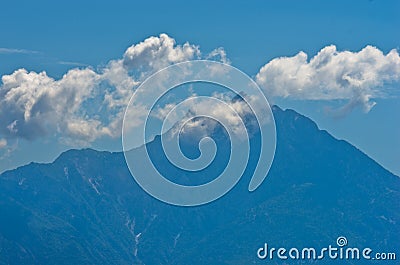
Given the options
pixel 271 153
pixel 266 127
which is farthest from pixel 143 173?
pixel 271 153

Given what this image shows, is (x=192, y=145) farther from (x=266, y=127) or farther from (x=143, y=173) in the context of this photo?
(x=266, y=127)

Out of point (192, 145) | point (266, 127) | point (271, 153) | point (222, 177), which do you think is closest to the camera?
point (271, 153)

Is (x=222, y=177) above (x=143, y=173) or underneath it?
underneath

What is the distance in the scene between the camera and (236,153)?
360 feet

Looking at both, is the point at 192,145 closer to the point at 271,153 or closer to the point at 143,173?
the point at 143,173

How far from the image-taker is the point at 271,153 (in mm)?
75688

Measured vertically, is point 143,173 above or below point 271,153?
above

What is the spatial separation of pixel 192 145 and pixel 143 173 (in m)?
73.5

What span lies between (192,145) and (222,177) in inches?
3894

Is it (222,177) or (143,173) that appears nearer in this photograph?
(222,177)

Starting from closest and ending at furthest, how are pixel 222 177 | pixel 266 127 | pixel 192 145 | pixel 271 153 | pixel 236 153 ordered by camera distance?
pixel 271 153 < pixel 222 177 < pixel 266 127 < pixel 236 153 < pixel 192 145

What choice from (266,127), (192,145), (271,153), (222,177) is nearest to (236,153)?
(266,127)

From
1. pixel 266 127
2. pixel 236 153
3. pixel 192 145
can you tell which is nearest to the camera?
pixel 266 127

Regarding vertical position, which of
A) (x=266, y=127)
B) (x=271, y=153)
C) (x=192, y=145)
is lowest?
(x=271, y=153)
